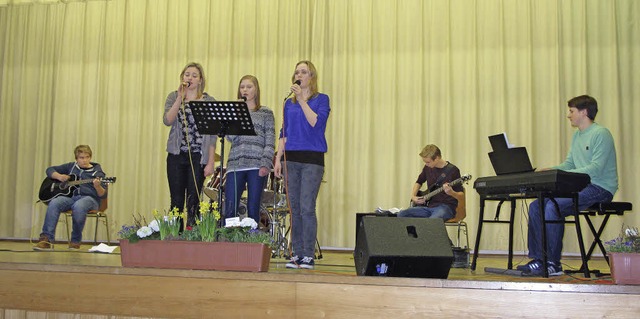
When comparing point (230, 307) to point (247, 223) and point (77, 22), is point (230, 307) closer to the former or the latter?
point (247, 223)

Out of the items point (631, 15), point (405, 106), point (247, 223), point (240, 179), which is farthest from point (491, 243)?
point (247, 223)

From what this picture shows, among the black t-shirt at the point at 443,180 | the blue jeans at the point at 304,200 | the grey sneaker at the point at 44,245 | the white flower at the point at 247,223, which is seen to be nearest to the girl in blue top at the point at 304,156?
the blue jeans at the point at 304,200

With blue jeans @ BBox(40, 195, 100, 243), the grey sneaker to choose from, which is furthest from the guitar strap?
the grey sneaker

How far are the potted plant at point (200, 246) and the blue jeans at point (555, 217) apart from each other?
188 centimetres

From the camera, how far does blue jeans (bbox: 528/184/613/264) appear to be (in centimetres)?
414

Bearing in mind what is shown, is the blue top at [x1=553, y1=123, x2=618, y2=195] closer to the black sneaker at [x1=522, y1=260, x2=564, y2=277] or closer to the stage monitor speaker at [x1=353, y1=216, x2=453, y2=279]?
the black sneaker at [x1=522, y1=260, x2=564, y2=277]

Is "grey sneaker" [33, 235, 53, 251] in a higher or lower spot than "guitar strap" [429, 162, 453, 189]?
lower

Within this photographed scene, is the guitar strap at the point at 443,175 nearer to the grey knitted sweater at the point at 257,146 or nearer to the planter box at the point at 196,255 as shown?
the grey knitted sweater at the point at 257,146

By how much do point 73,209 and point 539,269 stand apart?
444 cm

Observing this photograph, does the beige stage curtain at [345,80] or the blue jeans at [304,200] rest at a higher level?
the beige stage curtain at [345,80]

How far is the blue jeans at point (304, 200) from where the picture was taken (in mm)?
4059

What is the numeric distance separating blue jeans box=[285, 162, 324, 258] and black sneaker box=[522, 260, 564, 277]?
52.5 inches

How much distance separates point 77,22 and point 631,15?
6748 mm

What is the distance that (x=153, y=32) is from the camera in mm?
8359
